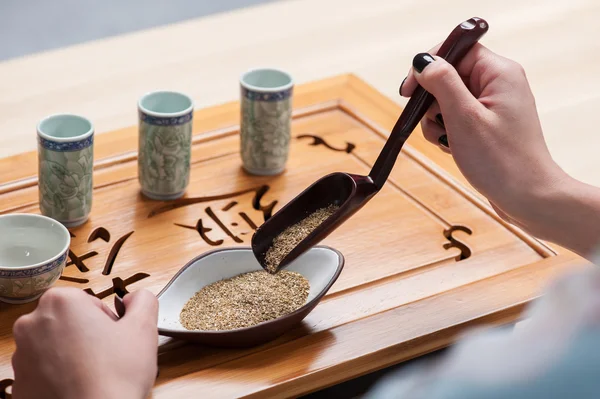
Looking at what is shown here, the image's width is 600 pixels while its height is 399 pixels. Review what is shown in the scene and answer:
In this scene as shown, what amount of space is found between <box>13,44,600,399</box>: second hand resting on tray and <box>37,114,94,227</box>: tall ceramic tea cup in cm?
40

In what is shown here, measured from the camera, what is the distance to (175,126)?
153 centimetres

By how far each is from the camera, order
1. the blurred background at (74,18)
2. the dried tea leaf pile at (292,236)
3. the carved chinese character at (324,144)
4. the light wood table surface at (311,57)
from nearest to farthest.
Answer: the dried tea leaf pile at (292,236) → the carved chinese character at (324,144) → the light wood table surface at (311,57) → the blurred background at (74,18)

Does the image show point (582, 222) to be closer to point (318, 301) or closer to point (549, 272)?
point (549, 272)

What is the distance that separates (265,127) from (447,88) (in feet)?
Result: 1.55

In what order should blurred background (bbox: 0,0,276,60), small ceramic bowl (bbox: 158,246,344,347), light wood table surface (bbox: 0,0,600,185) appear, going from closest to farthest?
small ceramic bowl (bbox: 158,246,344,347) → light wood table surface (bbox: 0,0,600,185) → blurred background (bbox: 0,0,276,60)

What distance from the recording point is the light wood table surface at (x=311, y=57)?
1928 mm

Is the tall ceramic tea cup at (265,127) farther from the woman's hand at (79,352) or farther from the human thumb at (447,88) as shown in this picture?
the woman's hand at (79,352)

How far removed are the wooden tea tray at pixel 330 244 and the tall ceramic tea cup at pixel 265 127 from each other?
3 centimetres

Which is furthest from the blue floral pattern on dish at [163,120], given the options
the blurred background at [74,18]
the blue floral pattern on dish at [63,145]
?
the blurred background at [74,18]

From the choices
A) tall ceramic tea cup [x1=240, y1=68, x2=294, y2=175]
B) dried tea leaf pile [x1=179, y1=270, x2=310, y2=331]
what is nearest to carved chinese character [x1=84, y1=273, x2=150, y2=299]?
dried tea leaf pile [x1=179, y1=270, x2=310, y2=331]

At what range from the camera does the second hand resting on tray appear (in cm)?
97

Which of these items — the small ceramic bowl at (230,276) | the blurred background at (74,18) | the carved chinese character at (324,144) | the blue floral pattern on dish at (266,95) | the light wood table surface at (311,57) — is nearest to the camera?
the small ceramic bowl at (230,276)

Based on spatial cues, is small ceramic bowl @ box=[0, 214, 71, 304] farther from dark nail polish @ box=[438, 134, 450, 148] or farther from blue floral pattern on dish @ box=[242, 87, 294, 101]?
dark nail polish @ box=[438, 134, 450, 148]

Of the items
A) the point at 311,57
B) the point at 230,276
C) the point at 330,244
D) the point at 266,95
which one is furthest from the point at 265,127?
the point at 311,57
